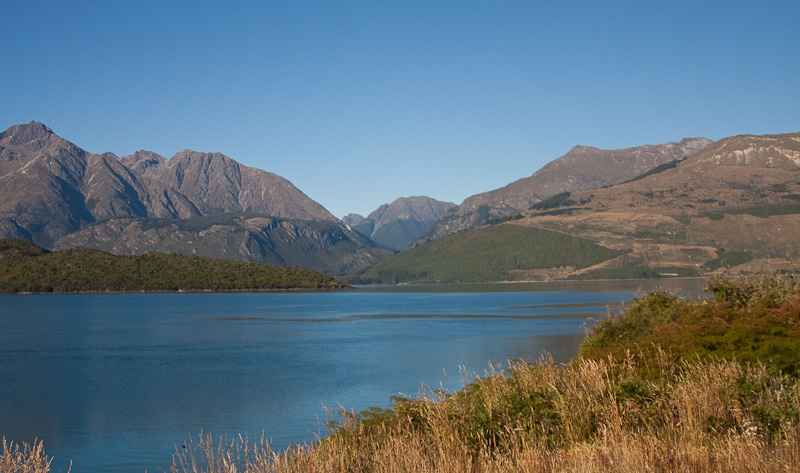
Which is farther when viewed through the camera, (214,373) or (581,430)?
(214,373)

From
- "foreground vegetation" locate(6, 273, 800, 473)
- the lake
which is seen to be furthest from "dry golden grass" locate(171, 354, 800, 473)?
the lake

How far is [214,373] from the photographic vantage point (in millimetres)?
43500

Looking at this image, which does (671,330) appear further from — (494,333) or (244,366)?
(494,333)

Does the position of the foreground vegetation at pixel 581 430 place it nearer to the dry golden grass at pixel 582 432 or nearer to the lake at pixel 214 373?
the dry golden grass at pixel 582 432

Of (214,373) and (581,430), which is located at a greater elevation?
(581,430)

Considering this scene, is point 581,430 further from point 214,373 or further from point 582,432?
point 214,373

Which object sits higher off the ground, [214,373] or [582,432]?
[582,432]

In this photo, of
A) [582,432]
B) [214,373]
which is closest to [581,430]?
[582,432]

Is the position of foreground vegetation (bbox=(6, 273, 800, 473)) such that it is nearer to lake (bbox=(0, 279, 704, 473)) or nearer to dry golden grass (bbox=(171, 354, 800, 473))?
dry golden grass (bbox=(171, 354, 800, 473))

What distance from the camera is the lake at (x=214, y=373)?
26.1m

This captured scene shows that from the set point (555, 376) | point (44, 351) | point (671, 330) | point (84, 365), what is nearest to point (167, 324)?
point (44, 351)

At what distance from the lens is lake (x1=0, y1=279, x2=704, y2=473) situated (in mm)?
26141

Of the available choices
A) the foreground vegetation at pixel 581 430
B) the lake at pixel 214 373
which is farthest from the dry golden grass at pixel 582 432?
the lake at pixel 214 373

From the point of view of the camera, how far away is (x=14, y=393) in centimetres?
3638
